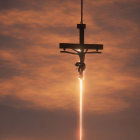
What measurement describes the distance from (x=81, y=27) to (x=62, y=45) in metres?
1.58

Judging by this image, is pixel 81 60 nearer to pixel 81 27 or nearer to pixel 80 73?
pixel 80 73

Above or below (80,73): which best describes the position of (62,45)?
above

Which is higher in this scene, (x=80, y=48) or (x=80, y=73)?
(x=80, y=48)

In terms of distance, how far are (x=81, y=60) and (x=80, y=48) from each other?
0.72 m

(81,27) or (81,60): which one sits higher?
(81,27)

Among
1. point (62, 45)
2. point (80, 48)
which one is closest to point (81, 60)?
point (80, 48)

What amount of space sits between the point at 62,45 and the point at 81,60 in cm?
148

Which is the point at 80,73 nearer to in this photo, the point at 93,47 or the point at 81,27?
the point at 93,47

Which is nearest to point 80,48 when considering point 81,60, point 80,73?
point 81,60

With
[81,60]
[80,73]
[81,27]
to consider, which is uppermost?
[81,27]

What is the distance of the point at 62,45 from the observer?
1238 cm

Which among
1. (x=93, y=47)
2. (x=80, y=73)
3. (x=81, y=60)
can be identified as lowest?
(x=80, y=73)

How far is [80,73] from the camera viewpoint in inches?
473

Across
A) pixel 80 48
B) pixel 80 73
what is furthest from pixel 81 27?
pixel 80 73
